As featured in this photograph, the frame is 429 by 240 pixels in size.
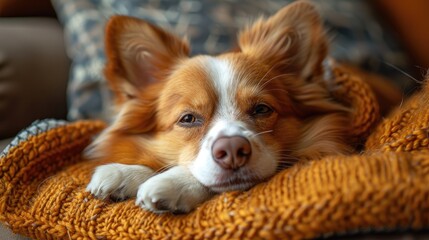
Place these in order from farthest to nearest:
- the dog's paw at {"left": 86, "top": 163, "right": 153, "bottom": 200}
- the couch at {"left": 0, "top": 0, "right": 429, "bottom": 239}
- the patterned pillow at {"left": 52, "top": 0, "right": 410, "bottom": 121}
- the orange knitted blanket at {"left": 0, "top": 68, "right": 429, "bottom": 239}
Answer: the patterned pillow at {"left": 52, "top": 0, "right": 410, "bottom": 121}
the couch at {"left": 0, "top": 0, "right": 429, "bottom": 239}
the dog's paw at {"left": 86, "top": 163, "right": 153, "bottom": 200}
the orange knitted blanket at {"left": 0, "top": 68, "right": 429, "bottom": 239}

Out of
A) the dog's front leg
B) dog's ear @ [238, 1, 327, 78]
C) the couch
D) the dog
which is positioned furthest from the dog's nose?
the couch

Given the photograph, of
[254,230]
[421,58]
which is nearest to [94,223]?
[254,230]

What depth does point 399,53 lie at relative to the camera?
2.69 m

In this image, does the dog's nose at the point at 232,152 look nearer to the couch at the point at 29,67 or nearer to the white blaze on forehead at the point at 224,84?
the white blaze on forehead at the point at 224,84

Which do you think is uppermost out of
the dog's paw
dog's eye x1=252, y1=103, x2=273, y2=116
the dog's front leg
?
dog's eye x1=252, y1=103, x2=273, y2=116

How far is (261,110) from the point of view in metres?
1.57

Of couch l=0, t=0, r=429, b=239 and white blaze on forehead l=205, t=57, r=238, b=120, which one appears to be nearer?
white blaze on forehead l=205, t=57, r=238, b=120

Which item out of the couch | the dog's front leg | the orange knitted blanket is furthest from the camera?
the couch

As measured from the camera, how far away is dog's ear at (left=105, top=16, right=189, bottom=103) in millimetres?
1757

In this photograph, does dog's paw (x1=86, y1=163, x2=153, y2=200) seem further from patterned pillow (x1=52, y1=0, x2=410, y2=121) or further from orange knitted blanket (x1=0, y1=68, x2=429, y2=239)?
patterned pillow (x1=52, y1=0, x2=410, y2=121)

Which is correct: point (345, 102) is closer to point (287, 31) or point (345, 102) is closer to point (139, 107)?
point (287, 31)

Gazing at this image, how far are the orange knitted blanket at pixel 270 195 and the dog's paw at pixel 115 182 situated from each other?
0.10 feet

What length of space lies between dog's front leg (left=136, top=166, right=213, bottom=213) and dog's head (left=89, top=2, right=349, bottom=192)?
4 cm

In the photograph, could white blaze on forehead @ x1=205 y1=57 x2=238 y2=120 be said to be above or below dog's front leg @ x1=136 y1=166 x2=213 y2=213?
above
